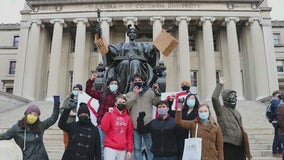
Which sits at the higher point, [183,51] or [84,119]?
[183,51]

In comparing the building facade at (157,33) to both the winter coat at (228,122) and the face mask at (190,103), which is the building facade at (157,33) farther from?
the winter coat at (228,122)

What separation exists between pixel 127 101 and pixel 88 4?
31240 mm

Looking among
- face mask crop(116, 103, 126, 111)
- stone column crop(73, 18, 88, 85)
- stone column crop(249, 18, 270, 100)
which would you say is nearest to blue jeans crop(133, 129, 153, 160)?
face mask crop(116, 103, 126, 111)

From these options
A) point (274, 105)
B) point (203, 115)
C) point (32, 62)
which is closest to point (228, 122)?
point (203, 115)

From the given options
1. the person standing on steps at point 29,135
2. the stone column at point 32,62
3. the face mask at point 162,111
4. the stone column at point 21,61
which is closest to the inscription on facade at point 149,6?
the stone column at point 32,62

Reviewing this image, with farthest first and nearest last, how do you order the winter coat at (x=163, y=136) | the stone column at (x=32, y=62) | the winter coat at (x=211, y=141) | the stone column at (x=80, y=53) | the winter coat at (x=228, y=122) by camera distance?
the stone column at (x=32, y=62) < the stone column at (x=80, y=53) < the winter coat at (x=228, y=122) < the winter coat at (x=163, y=136) < the winter coat at (x=211, y=141)

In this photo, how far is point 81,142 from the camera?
194 inches

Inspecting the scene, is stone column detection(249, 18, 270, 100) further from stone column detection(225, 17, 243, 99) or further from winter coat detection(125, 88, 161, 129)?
winter coat detection(125, 88, 161, 129)

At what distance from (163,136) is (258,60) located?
31.4 m

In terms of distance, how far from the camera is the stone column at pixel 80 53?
3278 cm

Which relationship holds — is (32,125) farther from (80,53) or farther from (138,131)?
(80,53)

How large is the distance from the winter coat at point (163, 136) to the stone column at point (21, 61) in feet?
102

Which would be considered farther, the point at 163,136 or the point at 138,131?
the point at 138,131

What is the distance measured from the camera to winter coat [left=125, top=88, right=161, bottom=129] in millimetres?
5773
